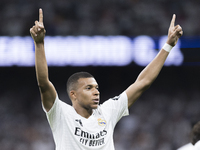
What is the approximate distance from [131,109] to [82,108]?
24.5 feet

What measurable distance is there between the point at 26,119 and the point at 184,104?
5053 millimetres

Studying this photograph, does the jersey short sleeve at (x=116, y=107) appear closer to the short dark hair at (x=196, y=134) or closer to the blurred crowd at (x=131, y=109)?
the short dark hair at (x=196, y=134)

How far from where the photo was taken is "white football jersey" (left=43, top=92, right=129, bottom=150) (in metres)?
3.07

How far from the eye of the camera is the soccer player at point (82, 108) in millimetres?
2904

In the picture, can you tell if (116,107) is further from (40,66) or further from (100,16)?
(100,16)

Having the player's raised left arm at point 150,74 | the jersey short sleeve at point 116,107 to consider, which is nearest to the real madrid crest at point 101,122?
the jersey short sleeve at point 116,107

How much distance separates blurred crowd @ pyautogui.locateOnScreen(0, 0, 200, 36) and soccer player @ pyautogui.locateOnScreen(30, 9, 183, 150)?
20.6 ft

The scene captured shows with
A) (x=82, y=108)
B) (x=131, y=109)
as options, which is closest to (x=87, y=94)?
(x=82, y=108)

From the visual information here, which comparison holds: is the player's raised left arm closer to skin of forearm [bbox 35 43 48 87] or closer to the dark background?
skin of forearm [bbox 35 43 48 87]

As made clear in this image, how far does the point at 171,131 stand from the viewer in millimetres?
10094

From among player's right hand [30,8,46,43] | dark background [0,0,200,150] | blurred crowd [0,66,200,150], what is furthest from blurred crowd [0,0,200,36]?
player's right hand [30,8,46,43]

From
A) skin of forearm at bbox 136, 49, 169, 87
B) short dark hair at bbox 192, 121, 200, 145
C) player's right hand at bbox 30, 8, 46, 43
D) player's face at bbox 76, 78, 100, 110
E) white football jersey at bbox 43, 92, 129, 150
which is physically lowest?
short dark hair at bbox 192, 121, 200, 145

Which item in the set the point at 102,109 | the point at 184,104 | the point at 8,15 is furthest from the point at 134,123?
the point at 102,109

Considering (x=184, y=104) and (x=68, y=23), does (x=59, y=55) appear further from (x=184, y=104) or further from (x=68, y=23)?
(x=184, y=104)
